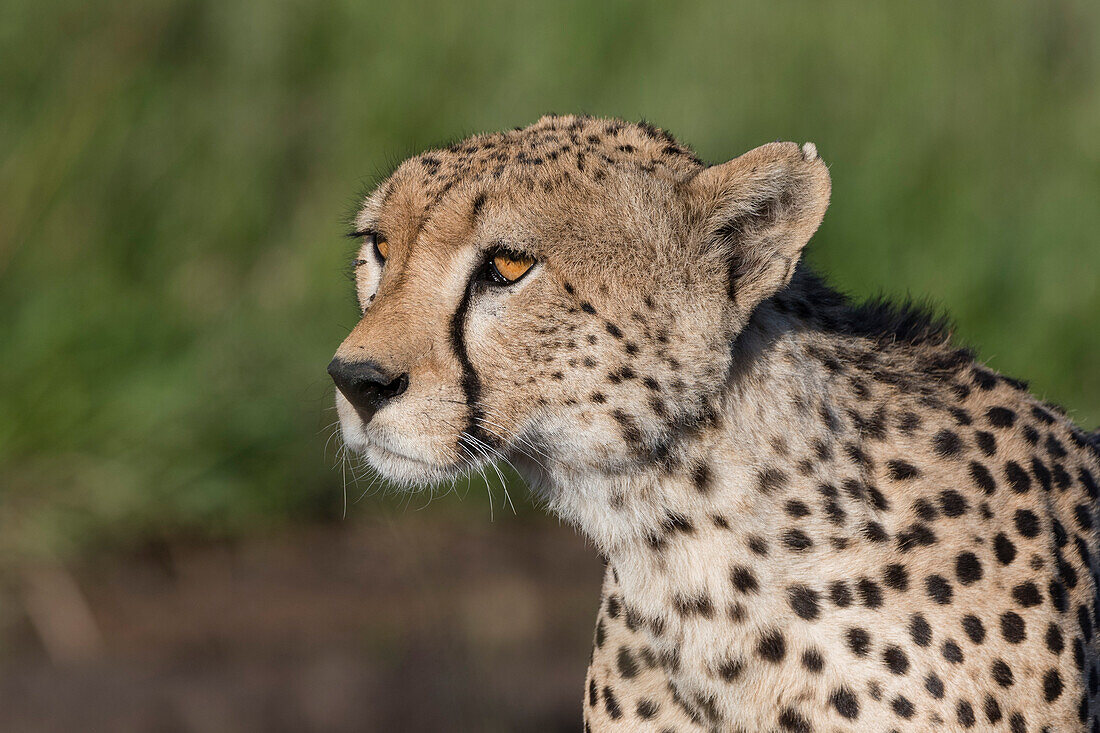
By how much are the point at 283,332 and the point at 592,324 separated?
332cm

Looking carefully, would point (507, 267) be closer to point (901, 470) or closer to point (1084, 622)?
point (901, 470)

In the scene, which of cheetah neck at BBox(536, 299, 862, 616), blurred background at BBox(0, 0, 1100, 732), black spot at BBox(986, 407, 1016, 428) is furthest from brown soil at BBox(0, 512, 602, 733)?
black spot at BBox(986, 407, 1016, 428)

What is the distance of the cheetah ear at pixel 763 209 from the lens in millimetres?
2348

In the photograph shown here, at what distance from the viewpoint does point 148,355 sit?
5.30 m

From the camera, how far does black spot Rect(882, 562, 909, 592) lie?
7.66 feet

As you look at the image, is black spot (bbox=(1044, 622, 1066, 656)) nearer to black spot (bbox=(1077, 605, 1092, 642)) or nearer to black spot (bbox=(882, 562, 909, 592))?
black spot (bbox=(1077, 605, 1092, 642))

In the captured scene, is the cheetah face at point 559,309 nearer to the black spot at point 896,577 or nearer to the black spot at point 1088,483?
the black spot at point 896,577

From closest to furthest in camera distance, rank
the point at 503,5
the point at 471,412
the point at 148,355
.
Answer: the point at 471,412 < the point at 148,355 < the point at 503,5

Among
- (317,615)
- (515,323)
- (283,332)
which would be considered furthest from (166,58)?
(515,323)

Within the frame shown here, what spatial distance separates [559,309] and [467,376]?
0.18 metres

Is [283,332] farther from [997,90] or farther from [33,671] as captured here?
[997,90]

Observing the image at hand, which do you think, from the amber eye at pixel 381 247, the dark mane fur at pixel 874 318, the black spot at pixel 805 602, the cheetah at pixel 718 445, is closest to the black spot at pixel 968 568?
the cheetah at pixel 718 445

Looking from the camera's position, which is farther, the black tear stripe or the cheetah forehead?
the cheetah forehead

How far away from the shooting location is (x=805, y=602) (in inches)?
93.4
